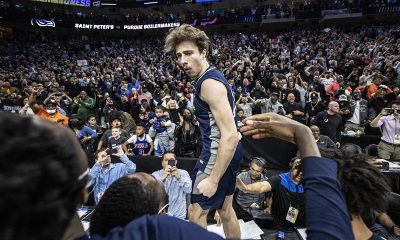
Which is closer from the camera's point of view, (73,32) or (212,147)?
(212,147)

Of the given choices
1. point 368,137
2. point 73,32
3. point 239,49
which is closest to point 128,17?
point 73,32

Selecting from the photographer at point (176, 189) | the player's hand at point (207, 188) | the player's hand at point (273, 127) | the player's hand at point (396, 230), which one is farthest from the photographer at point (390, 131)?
the player's hand at point (273, 127)

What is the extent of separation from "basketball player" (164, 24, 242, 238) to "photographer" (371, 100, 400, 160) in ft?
14.7

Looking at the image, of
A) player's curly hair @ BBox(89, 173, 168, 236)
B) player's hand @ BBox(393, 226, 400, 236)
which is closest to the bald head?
player's hand @ BBox(393, 226, 400, 236)

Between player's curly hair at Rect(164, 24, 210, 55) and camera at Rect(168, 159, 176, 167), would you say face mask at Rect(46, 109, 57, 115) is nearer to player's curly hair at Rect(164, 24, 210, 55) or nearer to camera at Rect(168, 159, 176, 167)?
camera at Rect(168, 159, 176, 167)

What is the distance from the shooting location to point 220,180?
2.03 meters

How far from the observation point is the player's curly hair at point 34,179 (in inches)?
20.0

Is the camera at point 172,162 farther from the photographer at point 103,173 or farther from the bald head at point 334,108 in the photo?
the bald head at point 334,108

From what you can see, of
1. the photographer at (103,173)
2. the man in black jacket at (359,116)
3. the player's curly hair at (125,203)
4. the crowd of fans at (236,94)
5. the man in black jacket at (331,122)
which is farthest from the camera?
the man in black jacket at (359,116)

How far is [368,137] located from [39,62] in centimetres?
1860

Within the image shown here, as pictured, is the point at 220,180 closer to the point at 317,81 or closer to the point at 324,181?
the point at 324,181

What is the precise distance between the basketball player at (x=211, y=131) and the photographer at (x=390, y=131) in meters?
4.49

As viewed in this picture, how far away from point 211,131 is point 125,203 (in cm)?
106

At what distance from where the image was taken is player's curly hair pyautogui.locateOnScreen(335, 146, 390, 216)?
1257 millimetres
